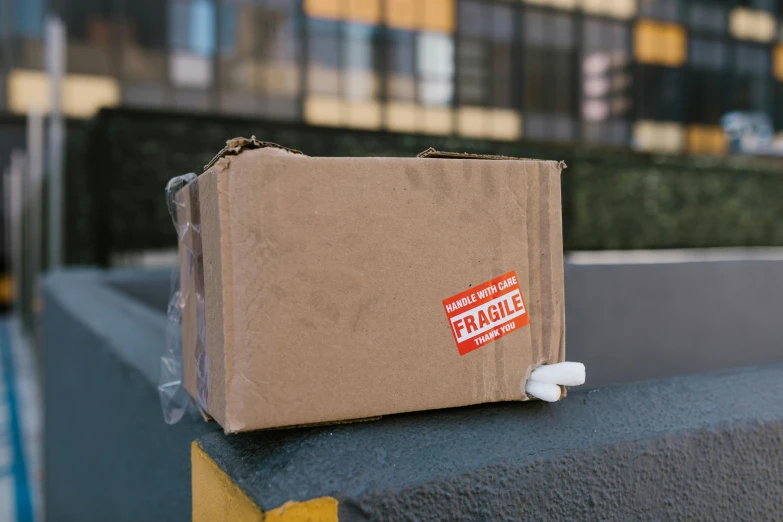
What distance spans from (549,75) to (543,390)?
79.2ft

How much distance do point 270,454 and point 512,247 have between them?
0.40 metres

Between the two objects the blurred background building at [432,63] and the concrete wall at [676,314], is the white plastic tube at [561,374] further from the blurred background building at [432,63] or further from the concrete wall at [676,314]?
the blurred background building at [432,63]

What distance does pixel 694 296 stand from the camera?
179 inches

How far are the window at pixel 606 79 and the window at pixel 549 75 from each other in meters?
0.74

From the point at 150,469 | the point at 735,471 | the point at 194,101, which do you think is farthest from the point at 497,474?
the point at 194,101

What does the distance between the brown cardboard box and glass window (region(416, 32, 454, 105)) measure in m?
20.8

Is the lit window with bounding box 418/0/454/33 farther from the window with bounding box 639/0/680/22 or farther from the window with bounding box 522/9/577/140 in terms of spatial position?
the window with bounding box 639/0/680/22

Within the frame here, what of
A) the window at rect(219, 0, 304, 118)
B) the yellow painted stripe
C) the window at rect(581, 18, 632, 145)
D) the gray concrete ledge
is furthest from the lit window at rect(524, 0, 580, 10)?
the yellow painted stripe

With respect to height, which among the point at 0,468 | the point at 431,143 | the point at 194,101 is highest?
the point at 194,101

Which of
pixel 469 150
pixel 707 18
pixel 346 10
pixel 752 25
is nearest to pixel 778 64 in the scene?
pixel 752 25

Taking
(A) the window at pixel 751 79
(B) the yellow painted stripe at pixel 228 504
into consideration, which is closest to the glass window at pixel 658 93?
(A) the window at pixel 751 79

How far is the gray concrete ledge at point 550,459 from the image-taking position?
27.0 inches

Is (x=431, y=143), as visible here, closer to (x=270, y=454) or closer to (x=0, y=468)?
(x=0, y=468)

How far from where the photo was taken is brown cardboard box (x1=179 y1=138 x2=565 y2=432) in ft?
2.37
